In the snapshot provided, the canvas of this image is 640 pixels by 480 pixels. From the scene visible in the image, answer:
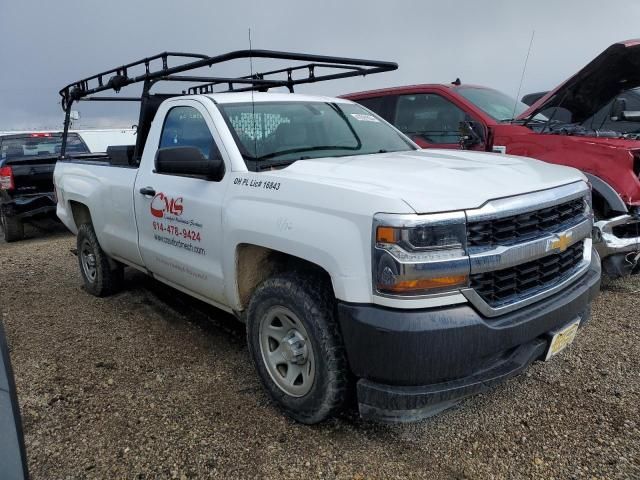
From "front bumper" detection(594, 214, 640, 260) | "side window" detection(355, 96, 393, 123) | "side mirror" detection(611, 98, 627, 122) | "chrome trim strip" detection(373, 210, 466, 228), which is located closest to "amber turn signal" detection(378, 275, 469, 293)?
"chrome trim strip" detection(373, 210, 466, 228)

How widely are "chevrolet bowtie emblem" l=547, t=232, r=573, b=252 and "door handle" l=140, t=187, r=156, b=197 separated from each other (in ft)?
8.55

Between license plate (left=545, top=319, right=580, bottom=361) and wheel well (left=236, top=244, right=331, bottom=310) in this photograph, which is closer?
license plate (left=545, top=319, right=580, bottom=361)

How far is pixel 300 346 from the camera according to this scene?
269 centimetres

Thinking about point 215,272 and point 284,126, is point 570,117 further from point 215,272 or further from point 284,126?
point 215,272

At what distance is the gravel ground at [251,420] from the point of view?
2.49 metres

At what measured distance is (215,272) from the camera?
322 centimetres

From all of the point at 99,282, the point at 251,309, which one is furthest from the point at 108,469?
the point at 99,282

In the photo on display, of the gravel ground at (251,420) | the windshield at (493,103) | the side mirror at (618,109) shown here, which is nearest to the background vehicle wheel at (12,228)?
the gravel ground at (251,420)

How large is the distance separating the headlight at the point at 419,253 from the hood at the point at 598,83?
342 cm

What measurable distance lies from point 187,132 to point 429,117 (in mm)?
3515

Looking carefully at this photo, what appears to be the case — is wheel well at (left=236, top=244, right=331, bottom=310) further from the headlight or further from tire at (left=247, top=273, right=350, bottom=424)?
the headlight

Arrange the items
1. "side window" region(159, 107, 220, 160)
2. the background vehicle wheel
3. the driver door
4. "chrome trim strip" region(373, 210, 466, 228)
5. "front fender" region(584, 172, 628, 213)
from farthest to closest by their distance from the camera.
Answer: the background vehicle wheel, "front fender" region(584, 172, 628, 213), "side window" region(159, 107, 220, 160), the driver door, "chrome trim strip" region(373, 210, 466, 228)

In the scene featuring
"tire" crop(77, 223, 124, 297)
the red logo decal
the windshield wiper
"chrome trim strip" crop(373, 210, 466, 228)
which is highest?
the windshield wiper

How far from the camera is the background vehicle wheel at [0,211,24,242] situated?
8836mm
